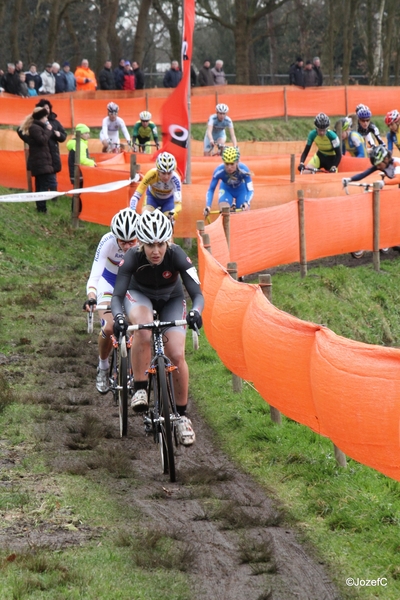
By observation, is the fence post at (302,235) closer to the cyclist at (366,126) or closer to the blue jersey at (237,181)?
the blue jersey at (237,181)

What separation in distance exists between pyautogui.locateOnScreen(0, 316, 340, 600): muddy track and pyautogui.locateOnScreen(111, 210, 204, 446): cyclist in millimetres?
513

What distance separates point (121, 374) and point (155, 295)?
81cm

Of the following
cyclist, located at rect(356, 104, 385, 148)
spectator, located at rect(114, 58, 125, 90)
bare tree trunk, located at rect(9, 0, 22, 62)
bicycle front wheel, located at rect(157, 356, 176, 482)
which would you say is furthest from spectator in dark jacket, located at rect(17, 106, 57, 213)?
bare tree trunk, located at rect(9, 0, 22, 62)

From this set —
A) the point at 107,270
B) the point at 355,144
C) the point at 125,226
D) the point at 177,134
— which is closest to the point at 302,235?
the point at 177,134

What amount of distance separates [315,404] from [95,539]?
192 centimetres

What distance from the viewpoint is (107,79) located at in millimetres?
35562

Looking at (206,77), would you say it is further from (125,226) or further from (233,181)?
(125,226)

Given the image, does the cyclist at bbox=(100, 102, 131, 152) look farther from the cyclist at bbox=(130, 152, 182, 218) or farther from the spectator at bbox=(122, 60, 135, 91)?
the spectator at bbox=(122, 60, 135, 91)

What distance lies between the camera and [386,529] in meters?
6.56

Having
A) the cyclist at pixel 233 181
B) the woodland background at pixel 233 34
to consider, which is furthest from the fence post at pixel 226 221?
the woodland background at pixel 233 34

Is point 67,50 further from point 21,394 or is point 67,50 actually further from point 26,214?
point 21,394

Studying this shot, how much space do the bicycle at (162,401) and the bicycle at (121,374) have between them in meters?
0.36

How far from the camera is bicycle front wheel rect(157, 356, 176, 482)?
739cm

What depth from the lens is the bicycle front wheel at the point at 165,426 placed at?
24.2 ft
